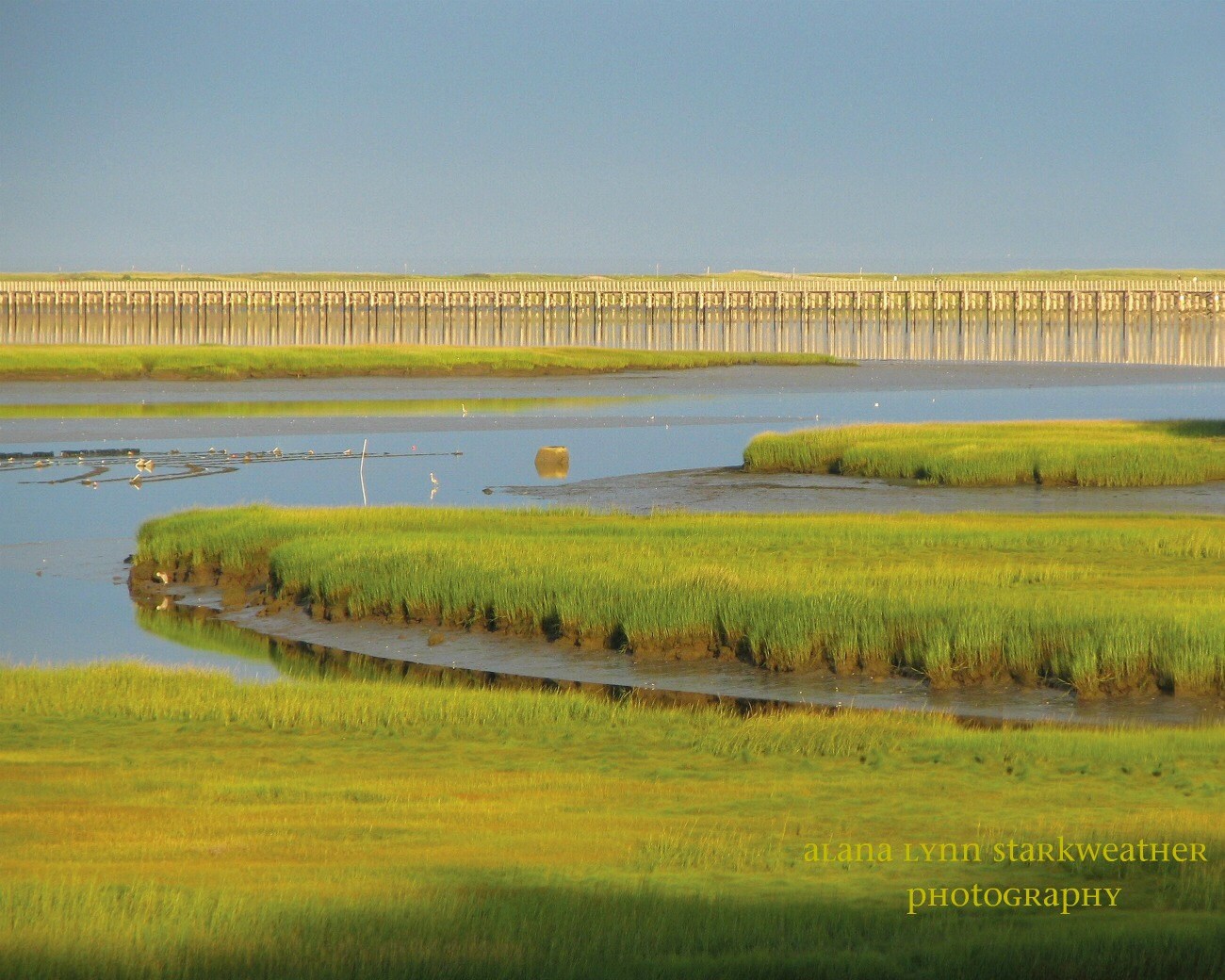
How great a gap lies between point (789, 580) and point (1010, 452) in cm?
2014

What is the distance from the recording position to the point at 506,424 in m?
63.2

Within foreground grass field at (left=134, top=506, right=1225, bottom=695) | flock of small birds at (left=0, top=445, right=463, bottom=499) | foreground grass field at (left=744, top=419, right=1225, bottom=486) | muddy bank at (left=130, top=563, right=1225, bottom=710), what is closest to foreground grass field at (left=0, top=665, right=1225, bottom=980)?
muddy bank at (left=130, top=563, right=1225, bottom=710)

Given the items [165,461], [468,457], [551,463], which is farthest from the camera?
[468,457]

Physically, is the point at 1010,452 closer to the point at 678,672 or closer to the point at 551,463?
the point at 551,463

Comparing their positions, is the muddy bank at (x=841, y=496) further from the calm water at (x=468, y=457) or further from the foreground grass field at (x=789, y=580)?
the foreground grass field at (x=789, y=580)

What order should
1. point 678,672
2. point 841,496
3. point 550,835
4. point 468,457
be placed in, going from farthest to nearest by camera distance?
point 468,457, point 841,496, point 678,672, point 550,835

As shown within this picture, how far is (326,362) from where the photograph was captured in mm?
96312

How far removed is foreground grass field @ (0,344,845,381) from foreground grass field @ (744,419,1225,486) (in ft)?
166

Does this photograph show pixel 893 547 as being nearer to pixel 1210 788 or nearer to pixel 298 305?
pixel 1210 788

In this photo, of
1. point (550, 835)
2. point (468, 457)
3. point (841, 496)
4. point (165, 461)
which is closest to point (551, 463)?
point (468, 457)

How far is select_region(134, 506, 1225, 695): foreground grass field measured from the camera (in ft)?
62.8

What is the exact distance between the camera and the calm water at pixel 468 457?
2292cm

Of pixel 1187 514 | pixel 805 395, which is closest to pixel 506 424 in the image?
pixel 805 395

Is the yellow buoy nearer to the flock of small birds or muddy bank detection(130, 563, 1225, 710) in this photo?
the flock of small birds
